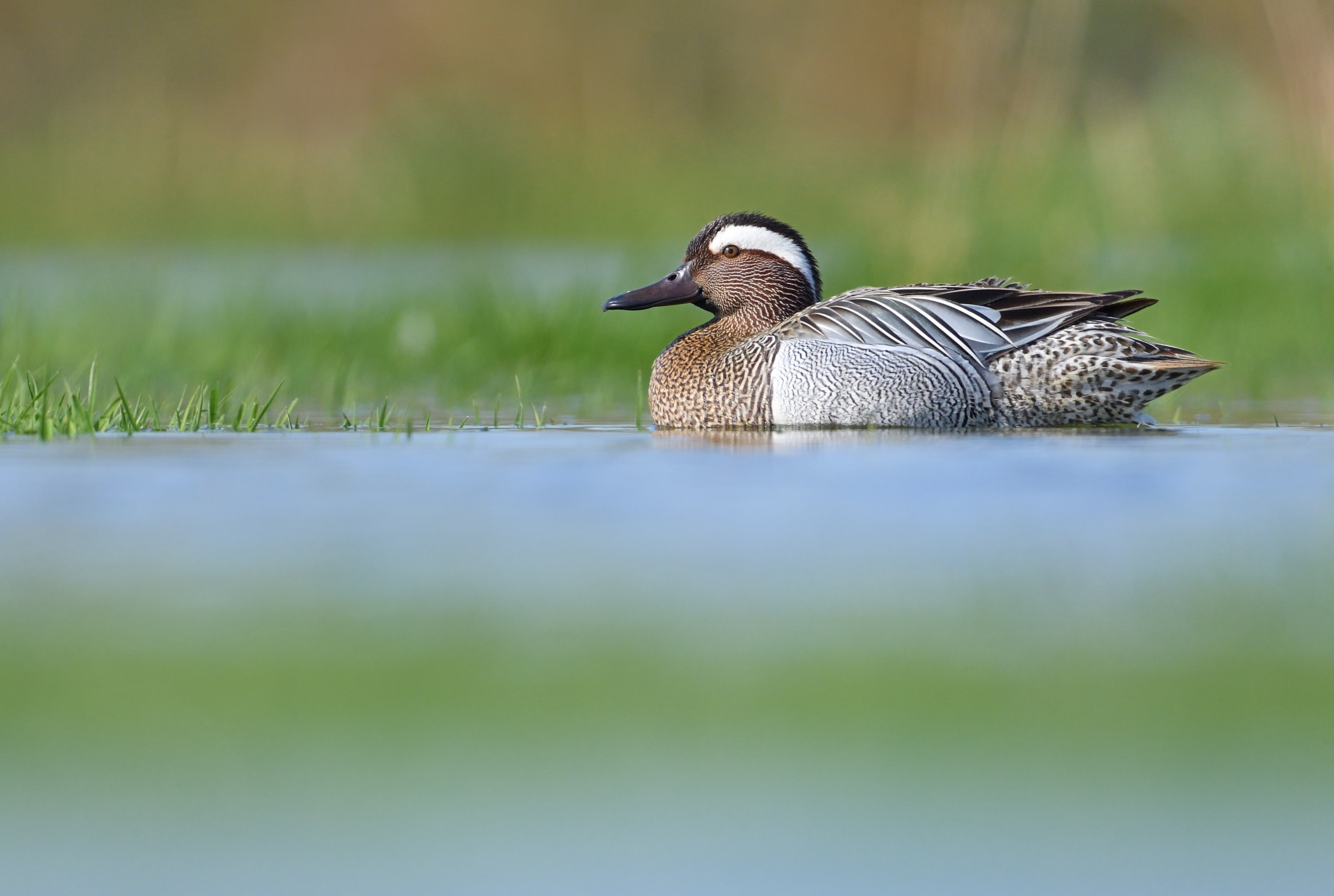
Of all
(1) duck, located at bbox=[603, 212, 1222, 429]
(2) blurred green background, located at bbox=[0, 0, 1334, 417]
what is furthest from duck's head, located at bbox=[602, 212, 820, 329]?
(2) blurred green background, located at bbox=[0, 0, 1334, 417]

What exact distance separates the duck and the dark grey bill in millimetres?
332

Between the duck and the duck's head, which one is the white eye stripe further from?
the duck

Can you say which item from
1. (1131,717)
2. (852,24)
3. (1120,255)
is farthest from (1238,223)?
(852,24)

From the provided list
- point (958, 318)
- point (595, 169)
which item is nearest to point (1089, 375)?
point (958, 318)

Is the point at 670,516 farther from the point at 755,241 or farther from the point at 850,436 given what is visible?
the point at 755,241

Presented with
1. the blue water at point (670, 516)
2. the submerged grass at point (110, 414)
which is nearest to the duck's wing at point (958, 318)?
the blue water at point (670, 516)

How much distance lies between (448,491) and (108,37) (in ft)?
57.2

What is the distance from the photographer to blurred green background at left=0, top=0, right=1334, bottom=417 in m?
9.21

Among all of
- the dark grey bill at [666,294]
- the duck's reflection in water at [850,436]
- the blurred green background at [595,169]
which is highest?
the blurred green background at [595,169]

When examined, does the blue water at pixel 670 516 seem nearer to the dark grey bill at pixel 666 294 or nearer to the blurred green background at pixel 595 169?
the dark grey bill at pixel 666 294

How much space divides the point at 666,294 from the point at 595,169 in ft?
30.9

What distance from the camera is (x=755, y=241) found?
7879 mm

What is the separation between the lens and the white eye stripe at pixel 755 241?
7871 millimetres

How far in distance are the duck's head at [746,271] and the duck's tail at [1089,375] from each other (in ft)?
3.89
